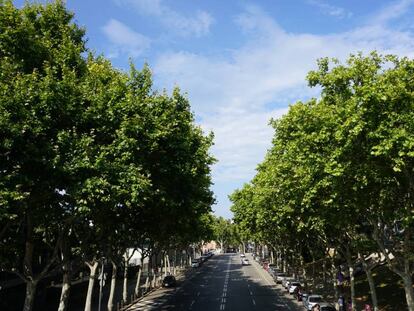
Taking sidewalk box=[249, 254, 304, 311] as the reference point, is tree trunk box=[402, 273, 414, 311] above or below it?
above

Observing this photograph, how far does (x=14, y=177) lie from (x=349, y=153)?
1239cm

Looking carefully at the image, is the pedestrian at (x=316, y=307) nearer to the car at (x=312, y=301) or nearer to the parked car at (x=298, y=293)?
the car at (x=312, y=301)

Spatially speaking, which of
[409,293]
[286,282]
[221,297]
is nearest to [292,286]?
[286,282]

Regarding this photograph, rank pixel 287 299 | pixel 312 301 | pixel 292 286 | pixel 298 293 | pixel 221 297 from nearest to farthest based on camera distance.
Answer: pixel 312 301 → pixel 298 293 → pixel 287 299 → pixel 221 297 → pixel 292 286

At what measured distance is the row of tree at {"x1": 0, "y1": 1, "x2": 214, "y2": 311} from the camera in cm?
1588

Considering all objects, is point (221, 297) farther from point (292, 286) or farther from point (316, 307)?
point (316, 307)

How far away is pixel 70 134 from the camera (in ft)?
57.1

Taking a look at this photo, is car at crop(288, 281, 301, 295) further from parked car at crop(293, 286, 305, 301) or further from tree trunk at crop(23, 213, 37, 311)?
tree trunk at crop(23, 213, 37, 311)

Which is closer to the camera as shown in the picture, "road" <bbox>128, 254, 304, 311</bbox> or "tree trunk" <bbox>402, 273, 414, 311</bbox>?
"tree trunk" <bbox>402, 273, 414, 311</bbox>

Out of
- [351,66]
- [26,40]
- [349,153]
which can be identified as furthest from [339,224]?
[26,40]

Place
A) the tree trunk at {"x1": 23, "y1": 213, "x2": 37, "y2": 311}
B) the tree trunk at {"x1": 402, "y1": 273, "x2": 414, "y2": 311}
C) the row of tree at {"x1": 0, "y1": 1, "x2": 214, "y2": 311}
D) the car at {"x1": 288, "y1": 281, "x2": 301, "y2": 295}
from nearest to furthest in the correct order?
1. the row of tree at {"x1": 0, "y1": 1, "x2": 214, "y2": 311}
2. the tree trunk at {"x1": 23, "y1": 213, "x2": 37, "y2": 311}
3. the tree trunk at {"x1": 402, "y1": 273, "x2": 414, "y2": 311}
4. the car at {"x1": 288, "y1": 281, "x2": 301, "y2": 295}

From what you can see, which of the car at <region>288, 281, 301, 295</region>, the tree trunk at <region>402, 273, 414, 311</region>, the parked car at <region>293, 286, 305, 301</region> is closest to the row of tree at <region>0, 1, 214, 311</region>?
the tree trunk at <region>402, 273, 414, 311</region>

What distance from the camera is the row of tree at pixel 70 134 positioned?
15.9m

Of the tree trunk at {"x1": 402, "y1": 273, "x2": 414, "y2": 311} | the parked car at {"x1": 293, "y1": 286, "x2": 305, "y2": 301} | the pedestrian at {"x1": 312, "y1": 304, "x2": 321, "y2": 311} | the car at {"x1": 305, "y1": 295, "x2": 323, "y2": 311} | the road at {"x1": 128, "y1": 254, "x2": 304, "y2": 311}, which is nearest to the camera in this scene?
the tree trunk at {"x1": 402, "y1": 273, "x2": 414, "y2": 311}
